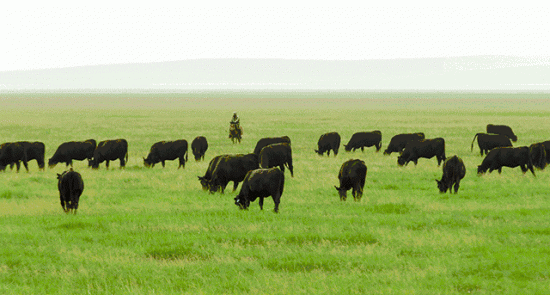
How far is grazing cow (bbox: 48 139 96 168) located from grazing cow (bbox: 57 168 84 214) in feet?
29.7

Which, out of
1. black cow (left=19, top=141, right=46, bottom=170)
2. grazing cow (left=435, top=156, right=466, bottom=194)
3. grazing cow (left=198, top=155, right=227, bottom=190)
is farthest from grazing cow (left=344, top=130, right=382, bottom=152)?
grazing cow (left=198, top=155, right=227, bottom=190)

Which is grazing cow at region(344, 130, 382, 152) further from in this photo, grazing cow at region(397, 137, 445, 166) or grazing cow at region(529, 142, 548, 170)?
grazing cow at region(529, 142, 548, 170)

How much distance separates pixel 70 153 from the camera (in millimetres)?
22969

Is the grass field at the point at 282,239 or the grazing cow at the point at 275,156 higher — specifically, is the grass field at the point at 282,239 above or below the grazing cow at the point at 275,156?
below

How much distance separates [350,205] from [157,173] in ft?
28.6

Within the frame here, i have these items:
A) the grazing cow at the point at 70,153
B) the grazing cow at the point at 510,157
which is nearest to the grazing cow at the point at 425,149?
the grazing cow at the point at 510,157

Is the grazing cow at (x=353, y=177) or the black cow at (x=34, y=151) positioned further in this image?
the black cow at (x=34, y=151)

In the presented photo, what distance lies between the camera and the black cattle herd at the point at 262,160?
13.7m

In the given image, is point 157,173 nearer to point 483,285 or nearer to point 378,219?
point 378,219

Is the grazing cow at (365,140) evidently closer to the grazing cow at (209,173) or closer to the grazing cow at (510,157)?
the grazing cow at (510,157)

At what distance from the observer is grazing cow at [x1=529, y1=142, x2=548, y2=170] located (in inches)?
854

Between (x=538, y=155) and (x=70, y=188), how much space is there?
615 inches

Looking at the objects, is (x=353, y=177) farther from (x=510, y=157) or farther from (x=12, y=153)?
(x=12, y=153)

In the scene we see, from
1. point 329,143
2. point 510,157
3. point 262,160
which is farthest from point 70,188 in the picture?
point 329,143
